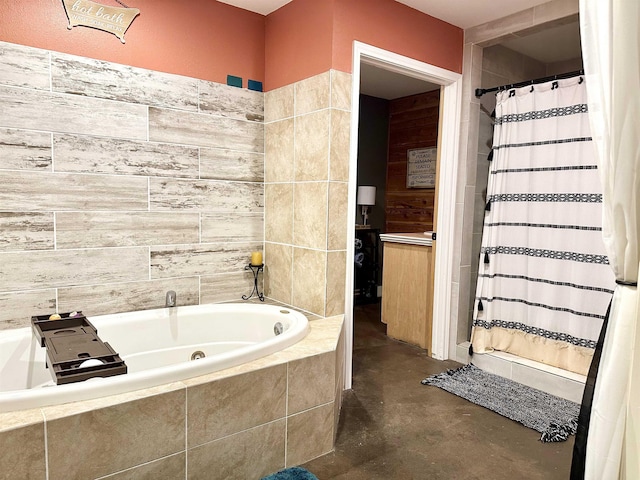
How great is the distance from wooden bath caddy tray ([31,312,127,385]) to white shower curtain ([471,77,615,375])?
2482 millimetres

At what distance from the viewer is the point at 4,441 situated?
1.32 meters

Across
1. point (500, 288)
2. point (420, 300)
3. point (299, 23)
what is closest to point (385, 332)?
point (420, 300)

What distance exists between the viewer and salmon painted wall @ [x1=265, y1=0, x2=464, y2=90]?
2.53 meters

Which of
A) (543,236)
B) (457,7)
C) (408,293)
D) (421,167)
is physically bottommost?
(408,293)

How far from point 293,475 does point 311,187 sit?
5.13 ft

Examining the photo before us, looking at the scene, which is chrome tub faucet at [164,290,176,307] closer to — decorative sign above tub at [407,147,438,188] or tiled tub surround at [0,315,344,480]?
tiled tub surround at [0,315,344,480]

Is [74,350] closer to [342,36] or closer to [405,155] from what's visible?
[342,36]

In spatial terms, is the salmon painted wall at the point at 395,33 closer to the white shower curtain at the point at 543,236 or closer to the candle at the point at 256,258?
the white shower curtain at the point at 543,236

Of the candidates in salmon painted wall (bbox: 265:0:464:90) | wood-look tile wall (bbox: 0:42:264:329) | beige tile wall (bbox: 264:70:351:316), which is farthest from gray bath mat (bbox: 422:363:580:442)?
salmon painted wall (bbox: 265:0:464:90)

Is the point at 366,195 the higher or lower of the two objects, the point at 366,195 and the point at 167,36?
the lower

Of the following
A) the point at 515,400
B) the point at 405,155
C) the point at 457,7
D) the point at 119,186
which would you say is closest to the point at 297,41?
the point at 457,7

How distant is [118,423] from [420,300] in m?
2.57

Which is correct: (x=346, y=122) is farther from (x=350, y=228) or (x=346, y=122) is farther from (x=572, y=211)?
(x=572, y=211)

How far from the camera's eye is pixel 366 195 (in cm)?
507
